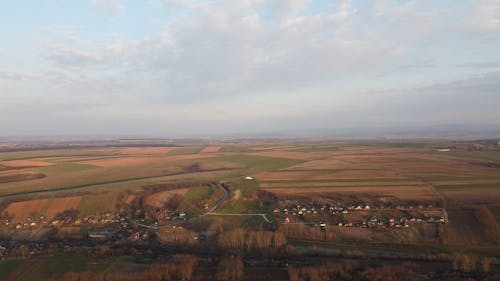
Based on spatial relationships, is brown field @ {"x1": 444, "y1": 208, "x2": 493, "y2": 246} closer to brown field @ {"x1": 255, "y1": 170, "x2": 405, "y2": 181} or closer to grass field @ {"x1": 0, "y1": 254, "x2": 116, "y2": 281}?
brown field @ {"x1": 255, "y1": 170, "x2": 405, "y2": 181}

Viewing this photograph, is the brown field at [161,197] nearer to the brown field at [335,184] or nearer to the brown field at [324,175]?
the brown field at [335,184]

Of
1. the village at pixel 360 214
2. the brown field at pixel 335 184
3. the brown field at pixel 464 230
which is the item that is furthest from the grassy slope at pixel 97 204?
the brown field at pixel 464 230

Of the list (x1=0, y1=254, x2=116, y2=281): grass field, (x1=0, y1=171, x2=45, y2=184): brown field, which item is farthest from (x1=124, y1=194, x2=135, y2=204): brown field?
(x1=0, y1=171, x2=45, y2=184): brown field

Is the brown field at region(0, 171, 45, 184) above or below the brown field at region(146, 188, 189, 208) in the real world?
above

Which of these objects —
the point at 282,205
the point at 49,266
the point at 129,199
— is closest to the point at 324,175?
the point at 282,205

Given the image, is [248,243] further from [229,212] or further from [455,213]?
[455,213]

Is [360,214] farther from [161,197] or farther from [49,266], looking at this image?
[49,266]

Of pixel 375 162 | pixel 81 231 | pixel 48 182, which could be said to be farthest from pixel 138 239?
pixel 375 162
